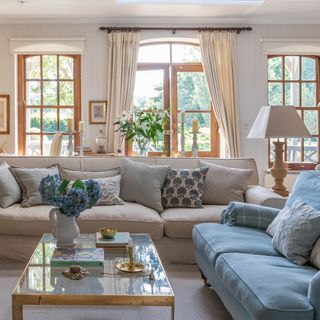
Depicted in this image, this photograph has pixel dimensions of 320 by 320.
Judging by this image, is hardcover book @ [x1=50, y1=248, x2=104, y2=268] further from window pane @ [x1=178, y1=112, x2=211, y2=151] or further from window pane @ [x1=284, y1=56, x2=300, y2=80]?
window pane @ [x1=284, y1=56, x2=300, y2=80]

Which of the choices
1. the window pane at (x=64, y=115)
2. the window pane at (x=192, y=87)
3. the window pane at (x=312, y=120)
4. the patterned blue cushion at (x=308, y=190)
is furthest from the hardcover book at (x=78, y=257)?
the window pane at (x=312, y=120)

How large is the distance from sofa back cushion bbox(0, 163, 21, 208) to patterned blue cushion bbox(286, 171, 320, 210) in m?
2.32

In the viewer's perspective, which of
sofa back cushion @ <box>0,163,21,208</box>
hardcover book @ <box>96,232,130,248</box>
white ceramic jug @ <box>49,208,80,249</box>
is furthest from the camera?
sofa back cushion @ <box>0,163,21,208</box>

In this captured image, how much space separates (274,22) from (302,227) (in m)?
4.58

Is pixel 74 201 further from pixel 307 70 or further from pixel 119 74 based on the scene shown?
pixel 307 70

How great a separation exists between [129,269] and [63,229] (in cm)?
55

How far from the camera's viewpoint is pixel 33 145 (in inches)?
251

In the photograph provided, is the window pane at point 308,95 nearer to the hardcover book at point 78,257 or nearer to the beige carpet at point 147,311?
the beige carpet at point 147,311

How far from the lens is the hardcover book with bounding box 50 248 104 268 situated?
2.27 metres

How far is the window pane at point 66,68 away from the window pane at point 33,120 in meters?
0.62

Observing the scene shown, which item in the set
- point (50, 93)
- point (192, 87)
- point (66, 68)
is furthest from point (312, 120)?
point (50, 93)

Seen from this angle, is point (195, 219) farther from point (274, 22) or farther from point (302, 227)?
A: point (274, 22)

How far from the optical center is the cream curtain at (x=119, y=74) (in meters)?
6.09

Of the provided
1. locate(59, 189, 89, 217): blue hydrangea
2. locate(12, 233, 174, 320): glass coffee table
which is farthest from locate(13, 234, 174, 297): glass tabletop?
locate(59, 189, 89, 217): blue hydrangea
